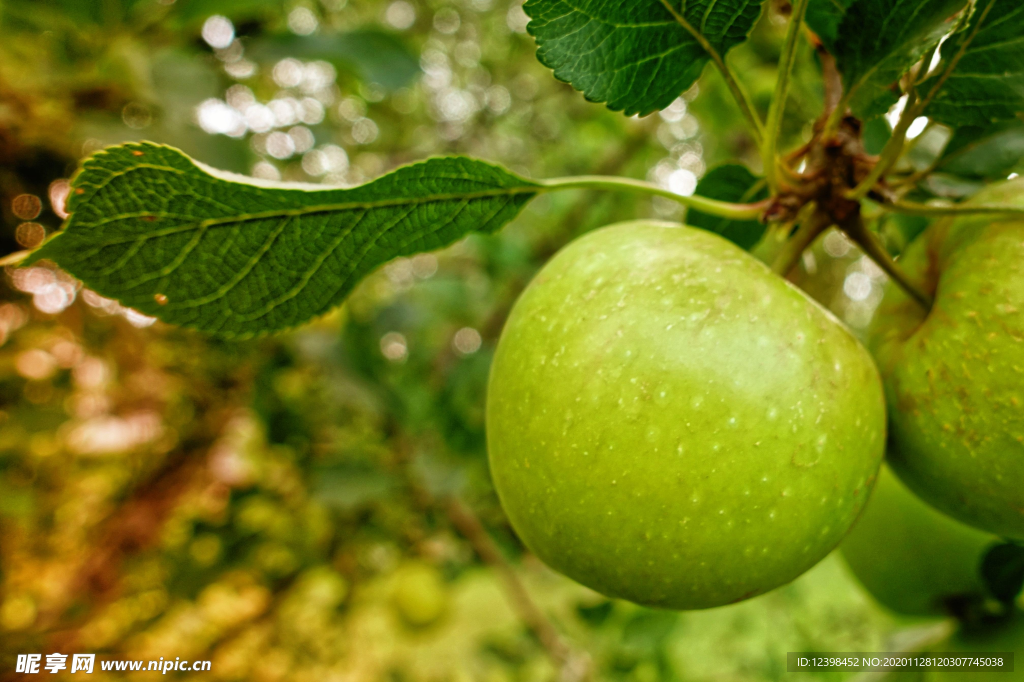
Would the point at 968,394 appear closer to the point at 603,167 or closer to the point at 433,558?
the point at 603,167

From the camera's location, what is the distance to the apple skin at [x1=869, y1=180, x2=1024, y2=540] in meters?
0.47

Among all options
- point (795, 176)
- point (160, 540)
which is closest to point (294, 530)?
point (160, 540)

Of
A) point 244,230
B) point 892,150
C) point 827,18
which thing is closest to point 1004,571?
point 892,150

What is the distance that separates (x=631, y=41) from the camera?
1.61ft

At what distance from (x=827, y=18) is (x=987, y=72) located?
124 millimetres

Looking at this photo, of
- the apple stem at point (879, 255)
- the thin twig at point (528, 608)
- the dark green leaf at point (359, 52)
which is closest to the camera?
the apple stem at point (879, 255)

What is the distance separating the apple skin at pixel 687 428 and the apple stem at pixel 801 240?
0.27ft

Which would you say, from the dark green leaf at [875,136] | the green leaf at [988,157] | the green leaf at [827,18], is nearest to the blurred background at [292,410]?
the dark green leaf at [875,136]

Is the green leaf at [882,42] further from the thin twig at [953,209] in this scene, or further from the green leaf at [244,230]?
the green leaf at [244,230]

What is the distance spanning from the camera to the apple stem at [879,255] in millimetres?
566

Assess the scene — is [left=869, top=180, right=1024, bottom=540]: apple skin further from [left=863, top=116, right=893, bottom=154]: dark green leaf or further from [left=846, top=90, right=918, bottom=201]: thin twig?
[left=863, top=116, right=893, bottom=154]: dark green leaf

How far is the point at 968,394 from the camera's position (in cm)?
48

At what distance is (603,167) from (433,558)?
1.41 metres

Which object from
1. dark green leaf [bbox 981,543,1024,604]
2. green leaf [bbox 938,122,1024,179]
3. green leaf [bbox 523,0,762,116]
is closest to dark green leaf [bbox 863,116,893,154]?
green leaf [bbox 938,122,1024,179]
